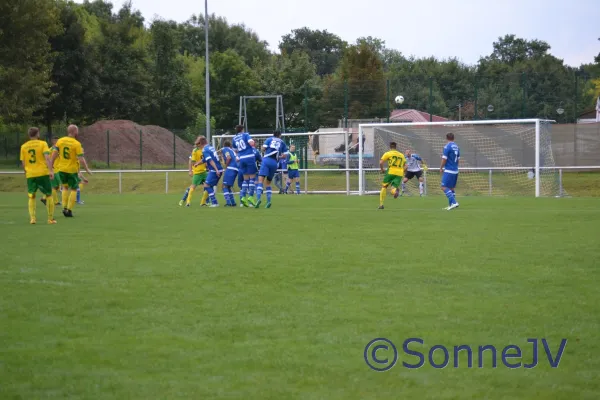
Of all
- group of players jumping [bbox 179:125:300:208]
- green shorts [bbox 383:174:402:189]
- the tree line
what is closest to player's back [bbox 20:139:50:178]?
group of players jumping [bbox 179:125:300:208]

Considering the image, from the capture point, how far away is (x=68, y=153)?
59.9ft

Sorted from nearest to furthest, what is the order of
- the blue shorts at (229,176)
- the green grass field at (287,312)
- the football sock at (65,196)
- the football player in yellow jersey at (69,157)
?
the green grass field at (287,312) < the football player in yellow jersey at (69,157) < the football sock at (65,196) < the blue shorts at (229,176)

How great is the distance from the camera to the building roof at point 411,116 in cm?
4538

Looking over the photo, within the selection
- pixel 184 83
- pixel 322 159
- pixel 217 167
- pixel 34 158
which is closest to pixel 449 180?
pixel 217 167

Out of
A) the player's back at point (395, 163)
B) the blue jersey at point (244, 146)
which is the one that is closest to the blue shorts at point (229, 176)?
the blue jersey at point (244, 146)

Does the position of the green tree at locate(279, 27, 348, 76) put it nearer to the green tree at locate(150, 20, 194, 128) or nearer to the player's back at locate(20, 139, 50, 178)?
the green tree at locate(150, 20, 194, 128)

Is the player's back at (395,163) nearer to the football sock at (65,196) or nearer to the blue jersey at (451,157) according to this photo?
the blue jersey at (451,157)

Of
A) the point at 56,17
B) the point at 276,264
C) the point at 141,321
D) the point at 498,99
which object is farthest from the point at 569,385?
the point at 56,17

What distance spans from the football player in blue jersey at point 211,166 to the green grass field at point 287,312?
9314 mm

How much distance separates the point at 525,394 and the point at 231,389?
5.50 ft

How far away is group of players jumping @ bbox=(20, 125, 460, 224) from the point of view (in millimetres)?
16906

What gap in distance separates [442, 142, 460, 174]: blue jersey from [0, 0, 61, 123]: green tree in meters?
27.2

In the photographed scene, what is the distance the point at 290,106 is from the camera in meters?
60.1

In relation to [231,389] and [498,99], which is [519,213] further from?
[498,99]
